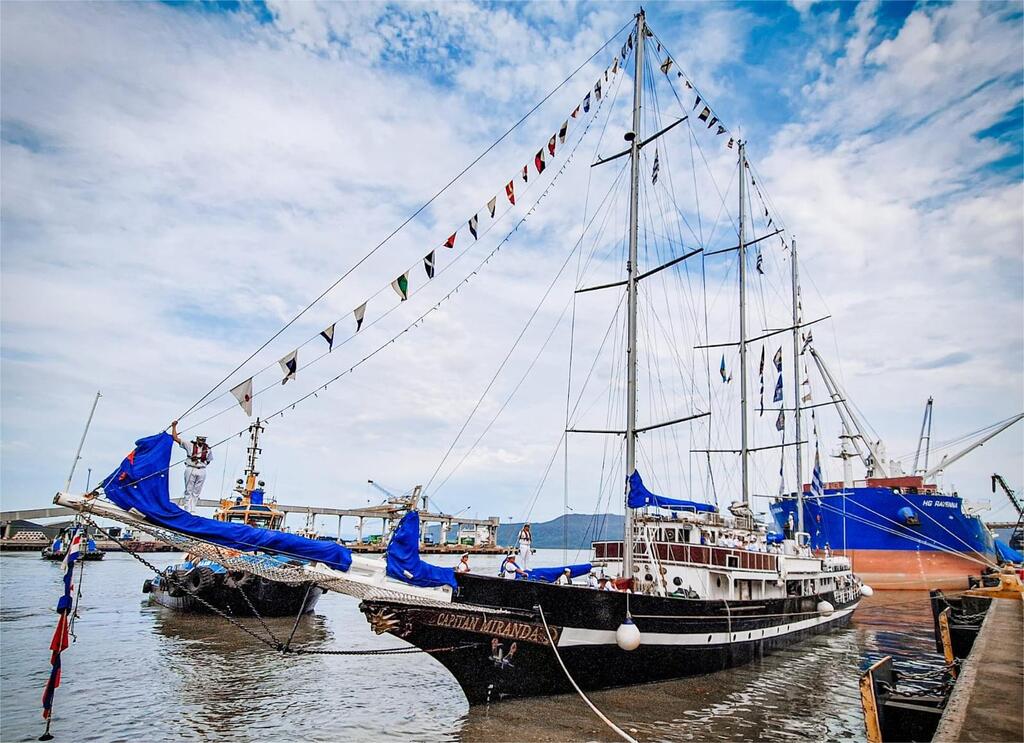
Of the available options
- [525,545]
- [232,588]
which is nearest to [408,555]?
[525,545]

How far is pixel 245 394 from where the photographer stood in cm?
1127

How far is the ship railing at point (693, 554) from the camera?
57.9 feet

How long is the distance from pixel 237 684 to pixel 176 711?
2.38 meters

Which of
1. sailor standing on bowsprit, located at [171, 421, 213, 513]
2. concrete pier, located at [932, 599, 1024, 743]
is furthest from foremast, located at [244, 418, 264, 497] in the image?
concrete pier, located at [932, 599, 1024, 743]

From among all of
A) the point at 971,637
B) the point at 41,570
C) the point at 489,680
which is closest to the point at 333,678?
the point at 489,680

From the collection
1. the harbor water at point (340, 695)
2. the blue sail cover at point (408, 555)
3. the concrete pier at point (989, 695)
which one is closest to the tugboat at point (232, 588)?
the harbor water at point (340, 695)

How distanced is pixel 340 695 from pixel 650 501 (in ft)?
31.6

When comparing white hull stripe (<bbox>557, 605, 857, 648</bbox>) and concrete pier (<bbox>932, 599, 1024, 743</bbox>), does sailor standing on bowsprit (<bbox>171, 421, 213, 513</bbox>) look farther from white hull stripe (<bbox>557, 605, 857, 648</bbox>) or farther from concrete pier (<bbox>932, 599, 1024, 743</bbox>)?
concrete pier (<bbox>932, 599, 1024, 743</bbox>)

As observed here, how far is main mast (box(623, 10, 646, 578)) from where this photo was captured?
1591cm

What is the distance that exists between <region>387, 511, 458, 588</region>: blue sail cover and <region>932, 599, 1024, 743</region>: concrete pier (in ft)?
28.0

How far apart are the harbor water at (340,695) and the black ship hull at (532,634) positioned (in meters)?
0.44

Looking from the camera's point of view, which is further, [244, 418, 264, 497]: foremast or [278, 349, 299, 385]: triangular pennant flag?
[244, 418, 264, 497]: foremast

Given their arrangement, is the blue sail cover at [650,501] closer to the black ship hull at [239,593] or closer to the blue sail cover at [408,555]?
the blue sail cover at [408,555]

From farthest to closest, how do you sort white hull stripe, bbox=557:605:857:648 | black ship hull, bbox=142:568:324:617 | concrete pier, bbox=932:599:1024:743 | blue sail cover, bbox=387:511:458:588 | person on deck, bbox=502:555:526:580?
1. black ship hull, bbox=142:568:324:617
2. person on deck, bbox=502:555:526:580
3. white hull stripe, bbox=557:605:857:648
4. blue sail cover, bbox=387:511:458:588
5. concrete pier, bbox=932:599:1024:743
